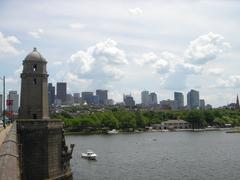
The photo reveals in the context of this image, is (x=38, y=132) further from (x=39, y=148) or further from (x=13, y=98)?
(x=13, y=98)

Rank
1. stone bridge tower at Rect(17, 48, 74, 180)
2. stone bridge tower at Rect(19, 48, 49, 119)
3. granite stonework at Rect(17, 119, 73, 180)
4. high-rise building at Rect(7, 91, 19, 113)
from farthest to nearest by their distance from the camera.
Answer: high-rise building at Rect(7, 91, 19, 113), stone bridge tower at Rect(19, 48, 49, 119), stone bridge tower at Rect(17, 48, 74, 180), granite stonework at Rect(17, 119, 73, 180)

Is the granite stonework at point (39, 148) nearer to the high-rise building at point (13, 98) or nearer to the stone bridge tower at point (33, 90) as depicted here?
the stone bridge tower at point (33, 90)

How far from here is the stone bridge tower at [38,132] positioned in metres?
43.9

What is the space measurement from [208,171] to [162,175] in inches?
296

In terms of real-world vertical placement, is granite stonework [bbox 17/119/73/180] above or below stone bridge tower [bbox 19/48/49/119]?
below

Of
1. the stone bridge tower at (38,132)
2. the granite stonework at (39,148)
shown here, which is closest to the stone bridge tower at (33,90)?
the stone bridge tower at (38,132)

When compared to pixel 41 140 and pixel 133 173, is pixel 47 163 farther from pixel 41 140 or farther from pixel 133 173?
pixel 133 173

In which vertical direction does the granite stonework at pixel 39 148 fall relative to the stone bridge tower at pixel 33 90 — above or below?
below

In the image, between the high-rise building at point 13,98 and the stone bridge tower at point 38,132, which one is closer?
the stone bridge tower at point 38,132

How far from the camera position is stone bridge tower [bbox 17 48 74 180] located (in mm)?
43906

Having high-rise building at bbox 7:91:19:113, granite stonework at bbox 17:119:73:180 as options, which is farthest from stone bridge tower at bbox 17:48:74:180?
high-rise building at bbox 7:91:19:113

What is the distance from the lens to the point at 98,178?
59969 millimetres

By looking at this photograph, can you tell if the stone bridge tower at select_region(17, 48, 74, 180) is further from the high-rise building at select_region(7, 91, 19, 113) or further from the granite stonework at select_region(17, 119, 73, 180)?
the high-rise building at select_region(7, 91, 19, 113)

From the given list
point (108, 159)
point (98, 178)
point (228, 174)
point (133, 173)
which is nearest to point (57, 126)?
point (98, 178)
